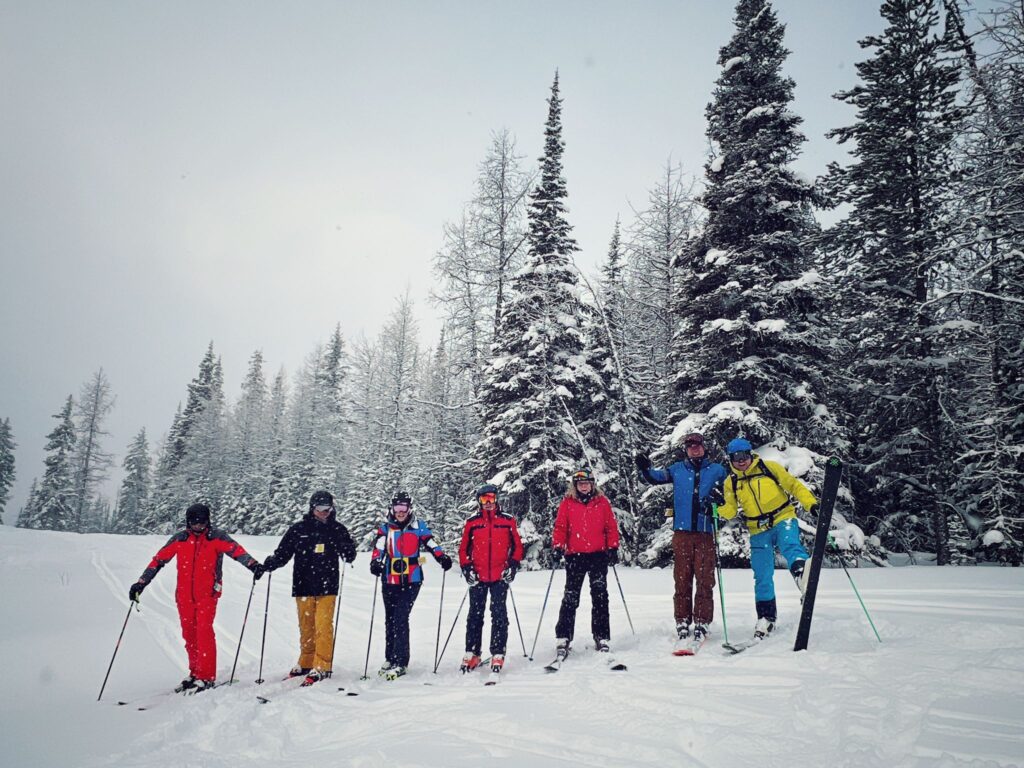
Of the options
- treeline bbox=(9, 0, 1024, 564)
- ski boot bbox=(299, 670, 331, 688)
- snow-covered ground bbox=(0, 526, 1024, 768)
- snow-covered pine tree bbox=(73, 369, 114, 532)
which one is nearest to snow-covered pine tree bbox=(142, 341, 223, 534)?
snow-covered pine tree bbox=(73, 369, 114, 532)

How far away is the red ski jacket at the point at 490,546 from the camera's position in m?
6.96

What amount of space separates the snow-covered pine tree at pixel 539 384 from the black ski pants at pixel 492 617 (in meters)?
8.08

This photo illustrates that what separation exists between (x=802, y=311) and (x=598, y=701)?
10652mm

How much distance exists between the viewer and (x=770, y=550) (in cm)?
658

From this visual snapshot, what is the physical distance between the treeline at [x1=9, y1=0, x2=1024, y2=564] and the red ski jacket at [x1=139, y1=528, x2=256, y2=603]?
702cm

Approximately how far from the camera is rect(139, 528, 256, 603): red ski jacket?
6.50 m

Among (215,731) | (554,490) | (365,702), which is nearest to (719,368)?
(554,490)

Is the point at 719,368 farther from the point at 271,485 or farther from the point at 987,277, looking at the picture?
the point at 271,485

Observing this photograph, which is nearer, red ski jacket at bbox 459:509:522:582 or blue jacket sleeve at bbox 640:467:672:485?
red ski jacket at bbox 459:509:522:582

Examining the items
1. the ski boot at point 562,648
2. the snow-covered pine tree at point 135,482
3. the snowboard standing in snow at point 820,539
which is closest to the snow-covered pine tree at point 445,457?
the ski boot at point 562,648

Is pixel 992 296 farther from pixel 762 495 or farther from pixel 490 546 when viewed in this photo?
pixel 490 546

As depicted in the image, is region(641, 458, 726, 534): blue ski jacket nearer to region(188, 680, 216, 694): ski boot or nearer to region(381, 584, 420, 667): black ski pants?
region(381, 584, 420, 667): black ski pants

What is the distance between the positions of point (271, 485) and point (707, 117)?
124ft

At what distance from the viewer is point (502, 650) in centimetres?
667
